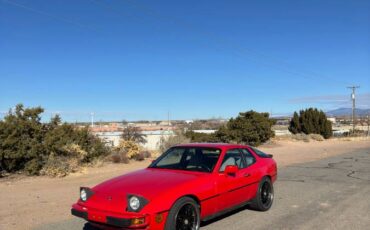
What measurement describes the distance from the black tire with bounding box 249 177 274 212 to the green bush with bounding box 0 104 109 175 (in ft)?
28.3

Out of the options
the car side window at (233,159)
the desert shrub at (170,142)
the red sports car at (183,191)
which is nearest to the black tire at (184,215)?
the red sports car at (183,191)

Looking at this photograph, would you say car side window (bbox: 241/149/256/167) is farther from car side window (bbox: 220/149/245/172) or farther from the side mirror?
the side mirror

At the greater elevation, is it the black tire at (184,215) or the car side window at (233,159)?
the car side window at (233,159)

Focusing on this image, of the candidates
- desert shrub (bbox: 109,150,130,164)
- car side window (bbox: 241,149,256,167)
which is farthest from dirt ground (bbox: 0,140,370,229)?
car side window (bbox: 241,149,256,167)

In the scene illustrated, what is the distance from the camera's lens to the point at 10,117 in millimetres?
15898

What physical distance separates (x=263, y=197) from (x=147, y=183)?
301cm

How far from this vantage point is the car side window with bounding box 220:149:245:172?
7.58 metres

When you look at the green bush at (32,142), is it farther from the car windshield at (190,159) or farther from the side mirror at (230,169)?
the side mirror at (230,169)

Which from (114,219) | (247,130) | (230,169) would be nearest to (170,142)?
(247,130)

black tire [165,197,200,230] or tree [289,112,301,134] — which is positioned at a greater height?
tree [289,112,301,134]

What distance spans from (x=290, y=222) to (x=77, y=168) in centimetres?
1006

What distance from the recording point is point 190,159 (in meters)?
7.66

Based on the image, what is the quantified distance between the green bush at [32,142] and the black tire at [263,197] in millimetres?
8634

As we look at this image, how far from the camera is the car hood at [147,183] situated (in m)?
6.20
